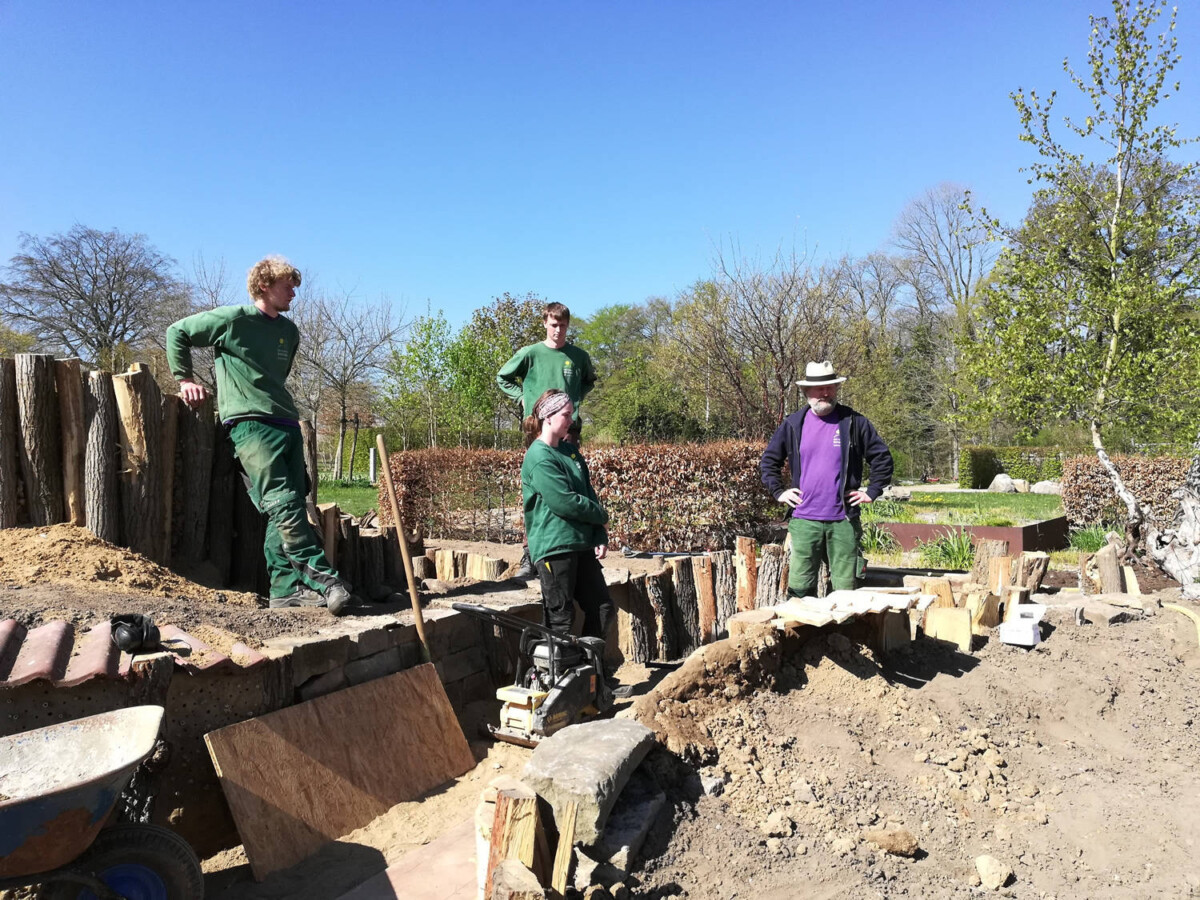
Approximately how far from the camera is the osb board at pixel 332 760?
3098 millimetres

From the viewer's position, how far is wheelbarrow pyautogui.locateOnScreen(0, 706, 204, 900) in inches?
84.1

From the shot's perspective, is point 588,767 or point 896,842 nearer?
point 588,767

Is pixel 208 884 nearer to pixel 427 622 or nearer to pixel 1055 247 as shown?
pixel 427 622

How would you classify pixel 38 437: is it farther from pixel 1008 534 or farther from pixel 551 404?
pixel 1008 534

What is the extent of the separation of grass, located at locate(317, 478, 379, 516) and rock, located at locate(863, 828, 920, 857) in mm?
10428

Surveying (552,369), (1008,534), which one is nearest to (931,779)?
(552,369)

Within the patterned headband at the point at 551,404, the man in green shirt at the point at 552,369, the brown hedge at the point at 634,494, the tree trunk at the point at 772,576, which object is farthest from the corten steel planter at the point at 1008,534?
the patterned headband at the point at 551,404

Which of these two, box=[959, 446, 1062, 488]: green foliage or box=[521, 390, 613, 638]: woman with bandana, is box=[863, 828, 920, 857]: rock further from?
box=[959, 446, 1062, 488]: green foliage

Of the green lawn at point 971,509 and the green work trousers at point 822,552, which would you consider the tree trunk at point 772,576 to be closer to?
the green work trousers at point 822,552

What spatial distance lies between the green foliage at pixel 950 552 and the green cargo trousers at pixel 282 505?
643cm

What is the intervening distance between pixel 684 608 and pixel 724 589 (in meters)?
0.34

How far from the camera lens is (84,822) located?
223cm

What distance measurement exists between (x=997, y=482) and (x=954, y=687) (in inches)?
745

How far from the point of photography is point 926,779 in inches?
134
